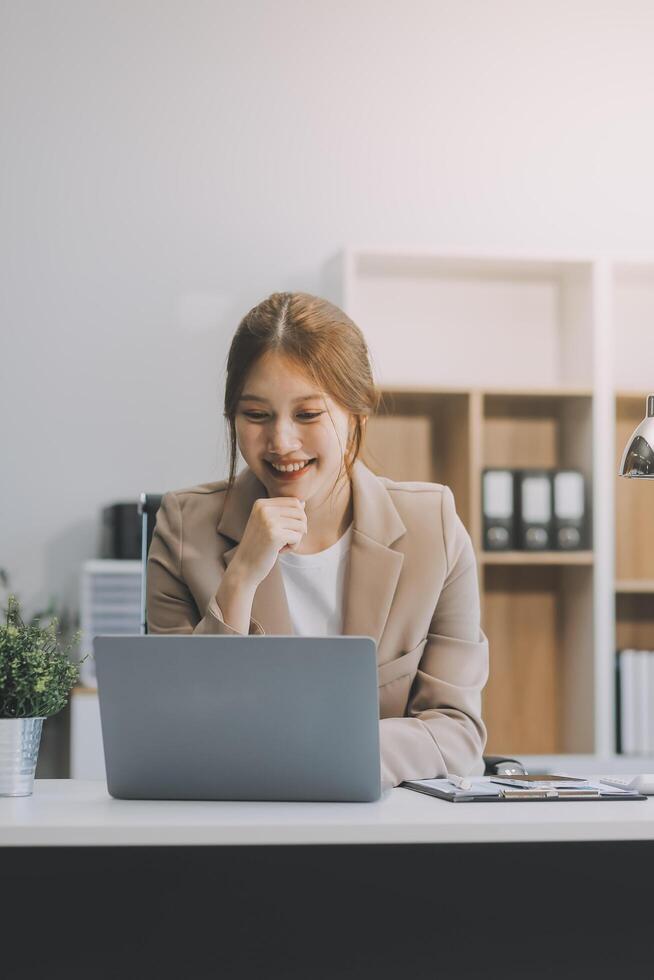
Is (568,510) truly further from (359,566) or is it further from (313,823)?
(313,823)

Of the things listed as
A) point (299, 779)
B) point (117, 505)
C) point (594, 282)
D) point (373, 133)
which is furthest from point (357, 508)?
point (373, 133)

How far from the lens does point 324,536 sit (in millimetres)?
2078

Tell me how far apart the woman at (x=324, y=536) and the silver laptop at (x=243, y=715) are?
0.51m

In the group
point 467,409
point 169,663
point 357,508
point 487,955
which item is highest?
point 467,409

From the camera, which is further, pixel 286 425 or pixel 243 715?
pixel 286 425

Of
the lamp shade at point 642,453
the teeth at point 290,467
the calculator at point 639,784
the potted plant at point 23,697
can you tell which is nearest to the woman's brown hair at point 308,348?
the teeth at point 290,467

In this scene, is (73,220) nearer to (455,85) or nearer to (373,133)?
(373,133)

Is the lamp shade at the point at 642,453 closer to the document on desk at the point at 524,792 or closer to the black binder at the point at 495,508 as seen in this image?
the document on desk at the point at 524,792

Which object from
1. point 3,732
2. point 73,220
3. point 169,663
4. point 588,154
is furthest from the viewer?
point 588,154

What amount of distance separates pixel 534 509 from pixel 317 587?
1.77 m

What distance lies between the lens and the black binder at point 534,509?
3.67 metres

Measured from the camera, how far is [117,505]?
142 inches

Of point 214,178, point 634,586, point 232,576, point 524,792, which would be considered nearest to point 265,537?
point 232,576

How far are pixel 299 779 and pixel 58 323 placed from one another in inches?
108
